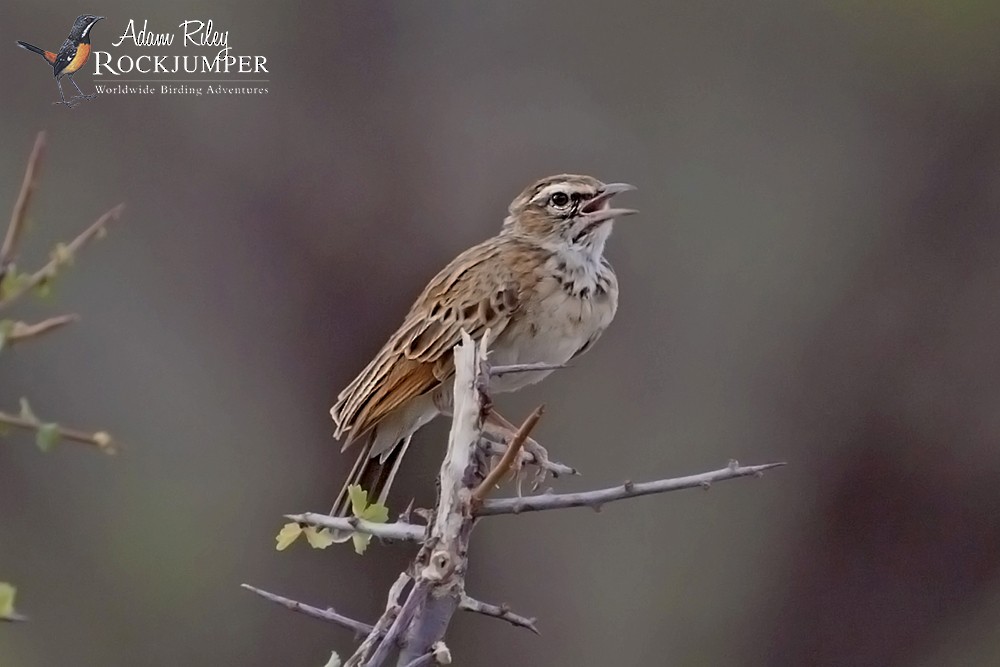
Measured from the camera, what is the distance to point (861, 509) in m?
7.57

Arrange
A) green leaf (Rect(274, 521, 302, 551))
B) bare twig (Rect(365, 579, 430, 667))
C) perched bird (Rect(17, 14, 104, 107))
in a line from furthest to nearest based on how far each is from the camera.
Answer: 1. perched bird (Rect(17, 14, 104, 107))
2. green leaf (Rect(274, 521, 302, 551))
3. bare twig (Rect(365, 579, 430, 667))

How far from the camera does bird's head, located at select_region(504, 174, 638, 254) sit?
13.7ft

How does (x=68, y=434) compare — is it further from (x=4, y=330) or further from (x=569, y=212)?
(x=569, y=212)

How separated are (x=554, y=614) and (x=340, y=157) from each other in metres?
2.88

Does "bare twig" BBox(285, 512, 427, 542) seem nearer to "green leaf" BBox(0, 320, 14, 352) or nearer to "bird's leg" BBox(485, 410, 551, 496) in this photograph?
"bird's leg" BBox(485, 410, 551, 496)

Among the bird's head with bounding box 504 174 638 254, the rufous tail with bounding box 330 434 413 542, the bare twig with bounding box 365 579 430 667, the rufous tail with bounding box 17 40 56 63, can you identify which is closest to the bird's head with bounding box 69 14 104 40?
the rufous tail with bounding box 17 40 56 63

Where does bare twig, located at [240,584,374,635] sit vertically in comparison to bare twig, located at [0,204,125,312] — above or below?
below

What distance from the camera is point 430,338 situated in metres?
3.80

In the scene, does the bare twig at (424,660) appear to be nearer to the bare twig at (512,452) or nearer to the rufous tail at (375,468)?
the bare twig at (512,452)

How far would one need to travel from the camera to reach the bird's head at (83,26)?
21.7 ft

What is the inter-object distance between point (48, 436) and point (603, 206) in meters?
3.15

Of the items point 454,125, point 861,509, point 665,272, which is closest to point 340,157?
point 454,125

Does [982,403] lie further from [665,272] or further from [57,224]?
[57,224]

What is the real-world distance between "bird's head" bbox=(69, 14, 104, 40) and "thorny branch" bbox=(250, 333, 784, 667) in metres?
4.86
